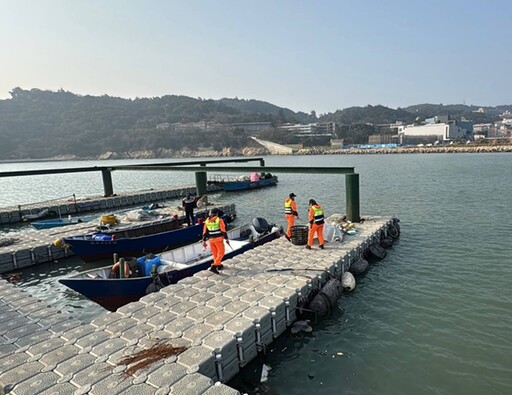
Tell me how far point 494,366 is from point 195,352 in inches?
275

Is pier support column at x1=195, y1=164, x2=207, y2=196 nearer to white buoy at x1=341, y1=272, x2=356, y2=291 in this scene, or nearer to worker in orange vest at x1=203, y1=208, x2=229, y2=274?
worker in orange vest at x1=203, y1=208, x2=229, y2=274

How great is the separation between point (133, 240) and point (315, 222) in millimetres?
9696

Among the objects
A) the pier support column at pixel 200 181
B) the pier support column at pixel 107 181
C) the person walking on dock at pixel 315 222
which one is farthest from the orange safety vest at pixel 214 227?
the pier support column at pixel 107 181

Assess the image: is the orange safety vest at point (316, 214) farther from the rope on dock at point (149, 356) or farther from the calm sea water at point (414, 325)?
the rope on dock at point (149, 356)

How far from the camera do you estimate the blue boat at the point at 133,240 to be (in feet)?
56.6

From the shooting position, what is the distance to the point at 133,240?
18062mm

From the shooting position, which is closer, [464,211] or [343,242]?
[343,242]

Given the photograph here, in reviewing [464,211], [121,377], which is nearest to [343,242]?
[121,377]

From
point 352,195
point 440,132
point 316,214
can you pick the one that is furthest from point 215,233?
point 440,132

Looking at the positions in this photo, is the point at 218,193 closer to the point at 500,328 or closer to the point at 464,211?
the point at 464,211

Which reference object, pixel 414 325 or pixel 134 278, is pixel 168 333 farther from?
pixel 414 325

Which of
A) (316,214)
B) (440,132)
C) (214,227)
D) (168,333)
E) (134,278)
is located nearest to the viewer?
(168,333)

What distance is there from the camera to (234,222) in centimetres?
2809

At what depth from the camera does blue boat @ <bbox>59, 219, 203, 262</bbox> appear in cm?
1725
